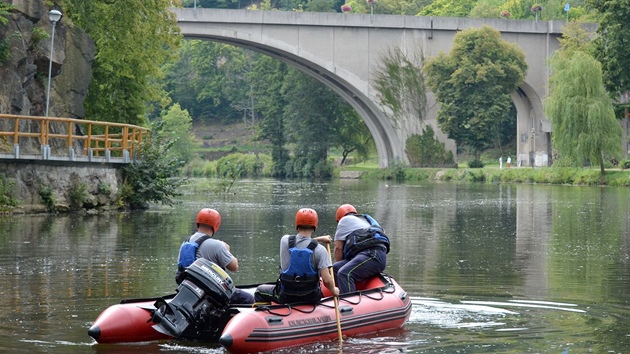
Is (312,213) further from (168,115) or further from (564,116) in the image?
(168,115)

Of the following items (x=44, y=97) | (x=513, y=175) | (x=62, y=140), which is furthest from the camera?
(x=513, y=175)

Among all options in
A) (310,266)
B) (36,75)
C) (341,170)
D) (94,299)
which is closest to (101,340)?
(310,266)

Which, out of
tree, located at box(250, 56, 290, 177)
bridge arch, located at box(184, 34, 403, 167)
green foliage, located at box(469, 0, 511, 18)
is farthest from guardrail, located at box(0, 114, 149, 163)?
green foliage, located at box(469, 0, 511, 18)

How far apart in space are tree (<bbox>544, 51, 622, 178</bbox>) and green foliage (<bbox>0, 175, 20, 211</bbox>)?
103 feet

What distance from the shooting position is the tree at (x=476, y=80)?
226 ft

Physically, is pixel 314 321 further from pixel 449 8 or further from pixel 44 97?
pixel 449 8

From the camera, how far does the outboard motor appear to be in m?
11.3

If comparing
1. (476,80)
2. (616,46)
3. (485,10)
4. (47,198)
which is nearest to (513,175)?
(616,46)

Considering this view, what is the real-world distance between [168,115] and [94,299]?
80813 millimetres

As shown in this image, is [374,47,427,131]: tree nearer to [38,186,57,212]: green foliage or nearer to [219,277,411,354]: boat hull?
[38,186,57,212]: green foliage

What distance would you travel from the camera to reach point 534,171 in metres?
60.4

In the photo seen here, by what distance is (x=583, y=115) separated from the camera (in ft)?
174

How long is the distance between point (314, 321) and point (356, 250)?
76.5 inches

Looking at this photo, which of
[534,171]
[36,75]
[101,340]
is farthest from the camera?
[534,171]
